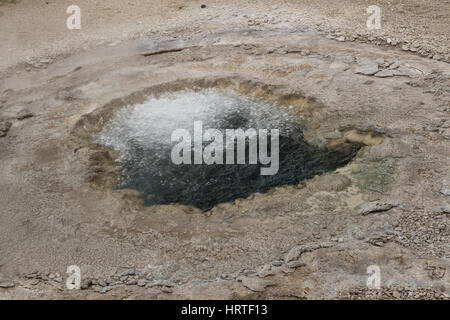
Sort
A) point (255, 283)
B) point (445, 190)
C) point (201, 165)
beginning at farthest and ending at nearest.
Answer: point (201, 165) < point (445, 190) < point (255, 283)

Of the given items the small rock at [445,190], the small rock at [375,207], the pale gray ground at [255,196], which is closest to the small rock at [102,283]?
the pale gray ground at [255,196]

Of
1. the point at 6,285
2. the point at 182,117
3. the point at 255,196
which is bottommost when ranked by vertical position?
the point at 6,285

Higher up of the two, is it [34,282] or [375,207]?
[375,207]

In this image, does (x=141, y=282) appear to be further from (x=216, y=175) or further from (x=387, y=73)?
(x=387, y=73)

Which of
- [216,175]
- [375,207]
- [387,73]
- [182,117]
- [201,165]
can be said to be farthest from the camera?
[387,73]

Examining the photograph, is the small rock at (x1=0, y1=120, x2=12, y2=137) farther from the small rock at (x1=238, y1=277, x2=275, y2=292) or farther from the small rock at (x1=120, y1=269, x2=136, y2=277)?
the small rock at (x1=238, y1=277, x2=275, y2=292)

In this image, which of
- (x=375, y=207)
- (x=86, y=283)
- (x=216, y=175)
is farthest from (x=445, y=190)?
(x=86, y=283)

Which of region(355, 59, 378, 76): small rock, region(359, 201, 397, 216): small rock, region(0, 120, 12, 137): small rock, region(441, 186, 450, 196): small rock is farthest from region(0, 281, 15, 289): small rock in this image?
region(355, 59, 378, 76): small rock

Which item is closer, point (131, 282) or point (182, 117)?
point (131, 282)

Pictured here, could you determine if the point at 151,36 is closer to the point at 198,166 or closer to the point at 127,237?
the point at 198,166
